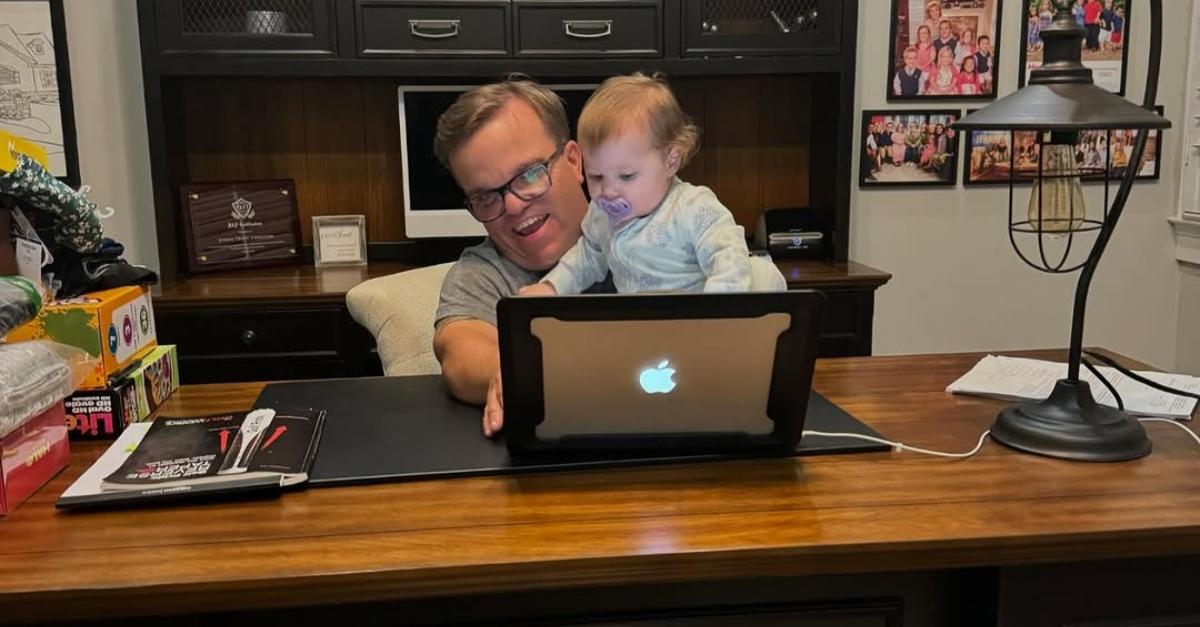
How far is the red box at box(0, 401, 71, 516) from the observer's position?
43.5 inches

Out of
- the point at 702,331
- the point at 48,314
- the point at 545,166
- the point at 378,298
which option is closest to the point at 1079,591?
the point at 702,331

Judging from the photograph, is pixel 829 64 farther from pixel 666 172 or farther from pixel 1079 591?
pixel 1079 591

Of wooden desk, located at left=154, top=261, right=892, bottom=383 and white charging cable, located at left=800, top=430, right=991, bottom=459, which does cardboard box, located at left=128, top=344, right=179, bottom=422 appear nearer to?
white charging cable, located at left=800, top=430, right=991, bottom=459

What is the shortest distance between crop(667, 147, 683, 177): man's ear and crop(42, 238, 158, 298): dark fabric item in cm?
83

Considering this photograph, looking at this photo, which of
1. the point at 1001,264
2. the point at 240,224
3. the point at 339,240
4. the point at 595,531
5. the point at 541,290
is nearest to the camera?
the point at 595,531

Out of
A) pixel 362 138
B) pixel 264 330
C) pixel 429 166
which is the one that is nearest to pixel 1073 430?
pixel 264 330

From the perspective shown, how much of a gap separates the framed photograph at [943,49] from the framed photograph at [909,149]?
0.07 meters

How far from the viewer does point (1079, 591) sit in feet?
3.58

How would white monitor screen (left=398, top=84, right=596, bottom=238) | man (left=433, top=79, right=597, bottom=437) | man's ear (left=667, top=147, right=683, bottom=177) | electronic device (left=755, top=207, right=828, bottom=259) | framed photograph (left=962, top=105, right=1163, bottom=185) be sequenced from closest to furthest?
man's ear (left=667, top=147, right=683, bottom=177) < man (left=433, top=79, right=597, bottom=437) < white monitor screen (left=398, top=84, right=596, bottom=238) < electronic device (left=755, top=207, right=828, bottom=259) < framed photograph (left=962, top=105, right=1163, bottom=185)

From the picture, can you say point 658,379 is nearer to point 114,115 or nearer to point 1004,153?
point 114,115

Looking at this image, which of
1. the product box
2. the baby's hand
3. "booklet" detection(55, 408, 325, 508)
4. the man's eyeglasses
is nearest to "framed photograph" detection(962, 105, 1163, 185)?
the man's eyeglasses

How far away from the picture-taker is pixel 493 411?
1.35m

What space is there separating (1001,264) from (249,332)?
2567mm

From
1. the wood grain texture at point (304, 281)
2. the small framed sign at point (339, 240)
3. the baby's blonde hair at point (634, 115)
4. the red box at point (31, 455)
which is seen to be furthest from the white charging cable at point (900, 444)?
the small framed sign at point (339, 240)
